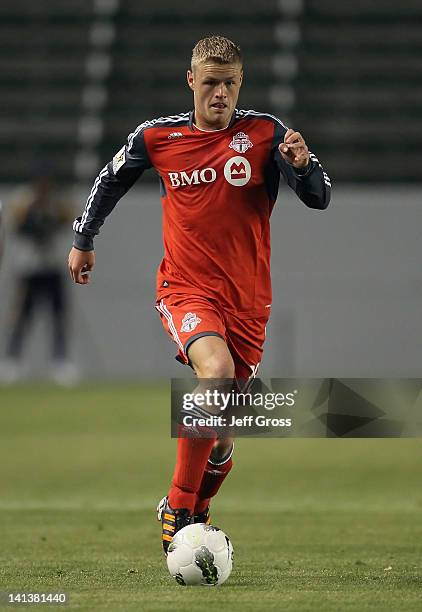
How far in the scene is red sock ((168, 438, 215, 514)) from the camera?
19.2ft

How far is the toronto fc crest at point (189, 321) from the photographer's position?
5793 millimetres

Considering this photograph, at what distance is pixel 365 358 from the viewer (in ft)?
57.3

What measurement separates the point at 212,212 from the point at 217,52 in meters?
0.69

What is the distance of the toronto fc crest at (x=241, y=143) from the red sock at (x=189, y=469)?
1275 mm

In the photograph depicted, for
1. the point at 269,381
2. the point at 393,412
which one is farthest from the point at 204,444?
the point at 393,412

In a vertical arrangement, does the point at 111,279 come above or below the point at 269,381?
below

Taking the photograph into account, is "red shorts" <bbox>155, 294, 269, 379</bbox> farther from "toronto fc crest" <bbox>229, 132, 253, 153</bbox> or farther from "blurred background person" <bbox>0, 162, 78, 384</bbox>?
"blurred background person" <bbox>0, 162, 78, 384</bbox>

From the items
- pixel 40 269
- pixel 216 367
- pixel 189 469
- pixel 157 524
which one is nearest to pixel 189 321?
pixel 216 367

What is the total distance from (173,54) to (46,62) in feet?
6.41

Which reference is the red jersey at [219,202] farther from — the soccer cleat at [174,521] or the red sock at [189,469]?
the soccer cleat at [174,521]

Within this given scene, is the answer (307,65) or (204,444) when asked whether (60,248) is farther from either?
(204,444)

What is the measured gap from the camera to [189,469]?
230 inches

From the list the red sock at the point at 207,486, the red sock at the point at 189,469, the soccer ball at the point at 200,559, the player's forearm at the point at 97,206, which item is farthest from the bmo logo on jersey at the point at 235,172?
the soccer ball at the point at 200,559

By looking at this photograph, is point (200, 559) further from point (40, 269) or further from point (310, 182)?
point (40, 269)
